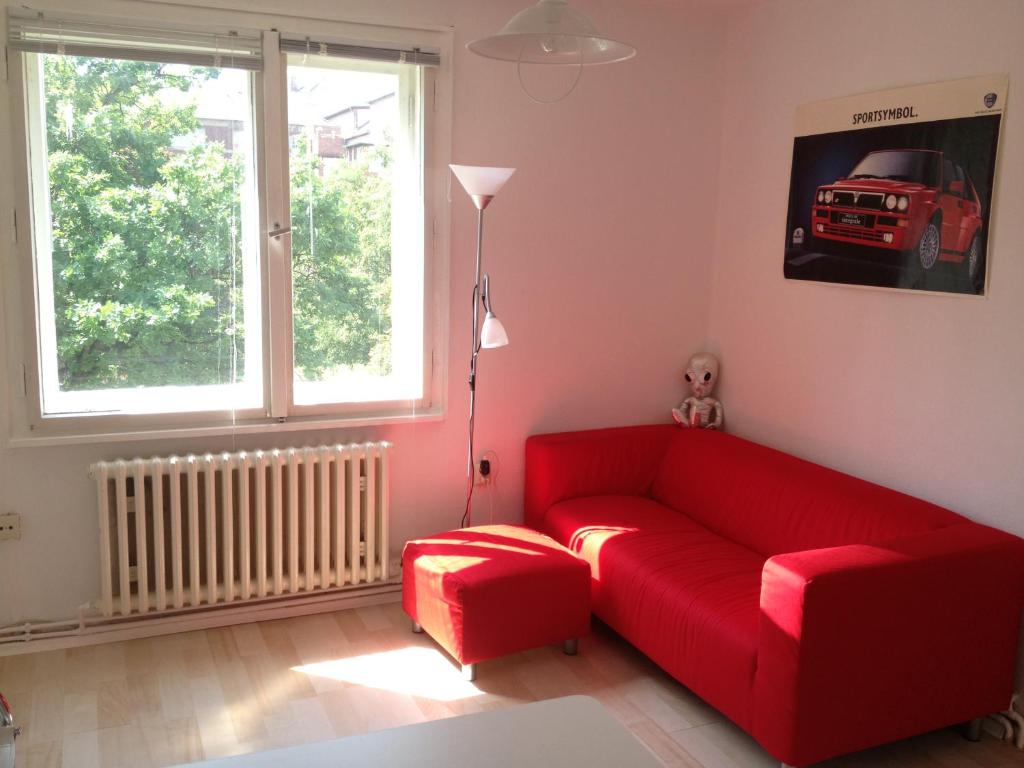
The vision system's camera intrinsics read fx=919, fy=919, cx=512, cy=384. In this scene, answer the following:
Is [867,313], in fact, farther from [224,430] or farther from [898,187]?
[224,430]

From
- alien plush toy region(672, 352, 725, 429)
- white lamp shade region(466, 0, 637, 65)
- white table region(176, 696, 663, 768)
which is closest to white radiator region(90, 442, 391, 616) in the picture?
alien plush toy region(672, 352, 725, 429)

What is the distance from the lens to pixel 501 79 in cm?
374

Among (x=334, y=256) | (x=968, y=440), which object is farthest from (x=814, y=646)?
(x=334, y=256)

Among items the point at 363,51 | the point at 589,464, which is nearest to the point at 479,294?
the point at 589,464

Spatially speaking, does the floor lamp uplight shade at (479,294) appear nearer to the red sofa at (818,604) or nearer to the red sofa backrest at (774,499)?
the red sofa at (818,604)

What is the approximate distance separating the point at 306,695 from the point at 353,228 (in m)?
1.74

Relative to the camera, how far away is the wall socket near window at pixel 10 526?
3.26 metres

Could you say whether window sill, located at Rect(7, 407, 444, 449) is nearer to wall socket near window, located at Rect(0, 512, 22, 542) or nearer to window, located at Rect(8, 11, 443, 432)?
window, located at Rect(8, 11, 443, 432)

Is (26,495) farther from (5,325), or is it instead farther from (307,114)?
(307,114)

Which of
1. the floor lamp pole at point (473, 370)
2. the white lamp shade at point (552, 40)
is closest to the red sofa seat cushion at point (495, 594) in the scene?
the floor lamp pole at point (473, 370)

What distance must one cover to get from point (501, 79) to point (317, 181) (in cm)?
87

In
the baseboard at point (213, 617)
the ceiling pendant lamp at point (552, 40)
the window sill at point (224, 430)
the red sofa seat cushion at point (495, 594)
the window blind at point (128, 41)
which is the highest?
the window blind at point (128, 41)

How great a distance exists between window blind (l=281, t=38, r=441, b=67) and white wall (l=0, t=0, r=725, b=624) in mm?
110

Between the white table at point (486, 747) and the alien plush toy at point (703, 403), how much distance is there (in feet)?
9.94
